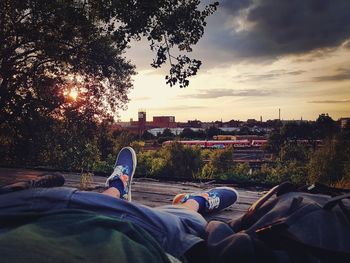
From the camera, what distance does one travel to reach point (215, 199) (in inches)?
101

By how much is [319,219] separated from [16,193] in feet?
3.29

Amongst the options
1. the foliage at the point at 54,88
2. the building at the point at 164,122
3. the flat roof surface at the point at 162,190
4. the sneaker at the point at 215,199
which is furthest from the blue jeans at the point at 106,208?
the building at the point at 164,122

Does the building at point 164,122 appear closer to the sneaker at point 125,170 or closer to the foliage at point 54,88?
the foliage at point 54,88

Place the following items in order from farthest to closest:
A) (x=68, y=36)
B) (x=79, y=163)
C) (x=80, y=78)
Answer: (x=80, y=78), (x=79, y=163), (x=68, y=36)

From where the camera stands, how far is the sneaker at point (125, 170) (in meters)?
2.62

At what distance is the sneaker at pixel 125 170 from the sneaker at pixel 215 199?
1.16ft

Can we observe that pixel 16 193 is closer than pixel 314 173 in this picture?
Yes

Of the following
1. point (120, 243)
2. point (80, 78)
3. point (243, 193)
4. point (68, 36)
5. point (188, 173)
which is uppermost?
point (68, 36)

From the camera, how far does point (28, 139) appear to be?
11.3m

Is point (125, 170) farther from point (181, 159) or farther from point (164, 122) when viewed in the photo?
point (164, 122)

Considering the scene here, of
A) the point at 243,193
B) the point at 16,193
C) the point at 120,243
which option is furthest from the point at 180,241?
the point at 243,193

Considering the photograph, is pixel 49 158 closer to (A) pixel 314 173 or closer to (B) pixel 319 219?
(A) pixel 314 173

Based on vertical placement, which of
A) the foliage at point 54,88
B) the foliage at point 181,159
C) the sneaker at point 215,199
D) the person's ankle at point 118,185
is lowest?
the foliage at point 181,159

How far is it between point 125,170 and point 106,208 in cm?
162
